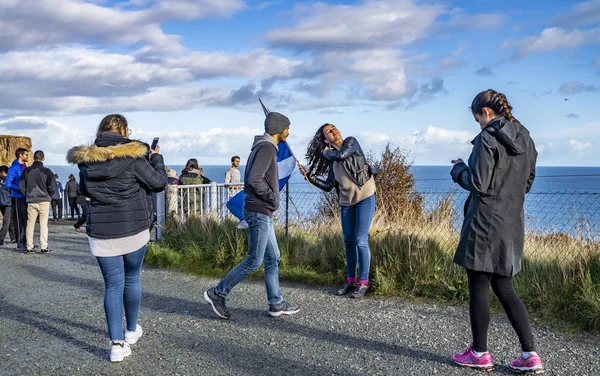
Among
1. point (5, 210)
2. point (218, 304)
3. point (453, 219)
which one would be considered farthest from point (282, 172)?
point (5, 210)

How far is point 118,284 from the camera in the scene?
192 inches

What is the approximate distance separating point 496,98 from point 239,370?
277cm

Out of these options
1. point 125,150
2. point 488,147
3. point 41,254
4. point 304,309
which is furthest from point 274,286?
point 41,254

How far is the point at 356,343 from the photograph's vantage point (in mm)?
5148

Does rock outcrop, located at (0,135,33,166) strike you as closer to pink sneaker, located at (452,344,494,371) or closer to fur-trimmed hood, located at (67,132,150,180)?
fur-trimmed hood, located at (67,132,150,180)

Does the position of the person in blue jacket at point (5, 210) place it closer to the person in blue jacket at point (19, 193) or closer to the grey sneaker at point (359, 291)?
the person in blue jacket at point (19, 193)

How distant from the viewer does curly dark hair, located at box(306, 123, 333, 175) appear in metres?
7.14

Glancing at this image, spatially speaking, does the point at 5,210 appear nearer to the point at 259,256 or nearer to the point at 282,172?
the point at 282,172

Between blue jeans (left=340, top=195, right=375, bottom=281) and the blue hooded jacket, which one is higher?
the blue hooded jacket

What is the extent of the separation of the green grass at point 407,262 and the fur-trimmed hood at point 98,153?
332cm

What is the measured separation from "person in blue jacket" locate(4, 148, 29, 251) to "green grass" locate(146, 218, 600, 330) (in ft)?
12.1

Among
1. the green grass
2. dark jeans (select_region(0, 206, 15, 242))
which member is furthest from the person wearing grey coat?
dark jeans (select_region(0, 206, 15, 242))

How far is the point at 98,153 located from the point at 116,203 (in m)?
0.42

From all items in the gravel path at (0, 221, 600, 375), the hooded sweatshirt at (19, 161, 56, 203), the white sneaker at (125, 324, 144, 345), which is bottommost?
the gravel path at (0, 221, 600, 375)
